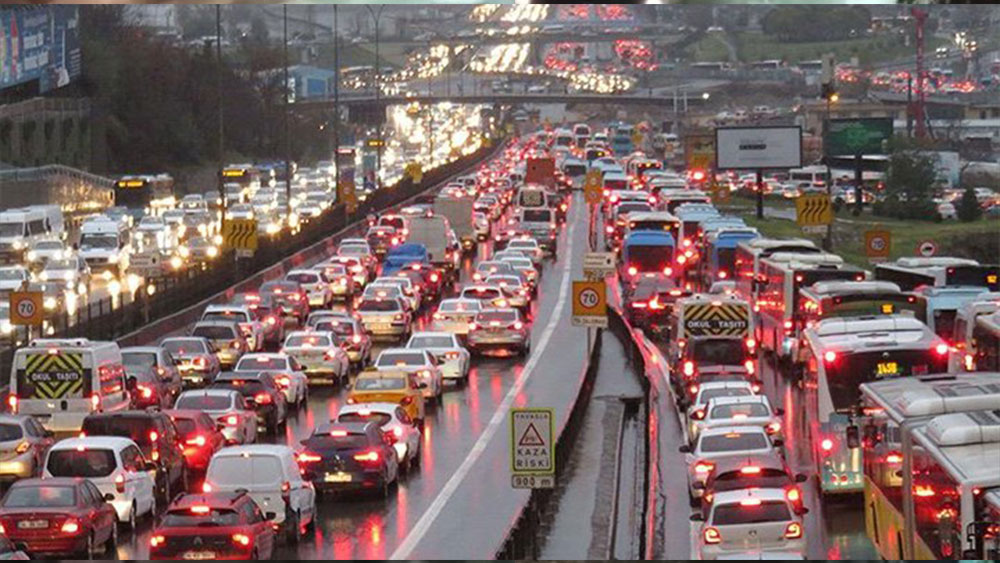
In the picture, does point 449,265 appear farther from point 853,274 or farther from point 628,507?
point 628,507

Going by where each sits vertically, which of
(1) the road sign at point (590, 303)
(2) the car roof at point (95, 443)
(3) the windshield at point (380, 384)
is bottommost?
(3) the windshield at point (380, 384)

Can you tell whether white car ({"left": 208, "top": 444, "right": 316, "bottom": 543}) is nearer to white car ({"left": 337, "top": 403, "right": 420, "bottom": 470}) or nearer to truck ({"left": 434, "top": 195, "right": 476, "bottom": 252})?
white car ({"left": 337, "top": 403, "right": 420, "bottom": 470})

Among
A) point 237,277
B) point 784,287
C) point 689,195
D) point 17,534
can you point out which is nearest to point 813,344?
point 17,534

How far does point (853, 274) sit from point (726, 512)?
96.3ft

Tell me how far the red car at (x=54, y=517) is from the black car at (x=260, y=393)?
534 inches

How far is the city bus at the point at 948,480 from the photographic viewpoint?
1770 centimetres

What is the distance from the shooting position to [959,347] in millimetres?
38500

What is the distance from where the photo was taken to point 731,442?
3159 cm

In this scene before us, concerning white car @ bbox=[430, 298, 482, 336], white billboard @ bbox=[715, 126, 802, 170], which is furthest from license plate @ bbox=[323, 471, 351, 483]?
white billboard @ bbox=[715, 126, 802, 170]

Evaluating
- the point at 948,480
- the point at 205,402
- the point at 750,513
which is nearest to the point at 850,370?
the point at 750,513

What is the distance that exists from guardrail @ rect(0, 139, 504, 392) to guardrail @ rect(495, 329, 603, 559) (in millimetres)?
10093

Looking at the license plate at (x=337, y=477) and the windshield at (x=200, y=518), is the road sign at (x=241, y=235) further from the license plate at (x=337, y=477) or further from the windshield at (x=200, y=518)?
the windshield at (x=200, y=518)

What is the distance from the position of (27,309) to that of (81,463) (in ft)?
66.4

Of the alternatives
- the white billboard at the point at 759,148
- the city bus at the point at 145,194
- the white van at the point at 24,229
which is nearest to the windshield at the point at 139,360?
the white van at the point at 24,229
